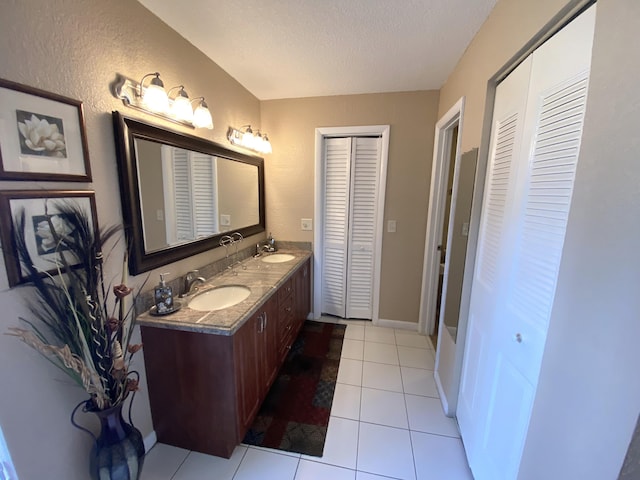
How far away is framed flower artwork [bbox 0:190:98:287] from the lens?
0.85 m

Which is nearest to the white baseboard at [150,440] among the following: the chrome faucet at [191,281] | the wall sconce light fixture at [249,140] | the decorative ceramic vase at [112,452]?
the decorative ceramic vase at [112,452]

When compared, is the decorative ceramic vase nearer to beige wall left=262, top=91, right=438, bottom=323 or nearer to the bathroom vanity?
the bathroom vanity

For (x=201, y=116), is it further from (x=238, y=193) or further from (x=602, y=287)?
(x=602, y=287)

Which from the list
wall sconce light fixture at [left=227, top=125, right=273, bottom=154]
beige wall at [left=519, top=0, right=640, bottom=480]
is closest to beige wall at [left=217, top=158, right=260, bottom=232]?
wall sconce light fixture at [left=227, top=125, right=273, bottom=154]

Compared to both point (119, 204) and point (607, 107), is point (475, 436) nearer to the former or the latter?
point (607, 107)

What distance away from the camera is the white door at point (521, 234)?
2.71 feet

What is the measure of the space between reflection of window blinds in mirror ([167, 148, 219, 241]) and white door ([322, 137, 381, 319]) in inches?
49.1

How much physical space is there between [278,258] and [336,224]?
0.75m

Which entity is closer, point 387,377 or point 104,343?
point 104,343

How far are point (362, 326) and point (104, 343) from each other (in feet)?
7.82

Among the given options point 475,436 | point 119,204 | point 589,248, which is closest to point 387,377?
point 475,436

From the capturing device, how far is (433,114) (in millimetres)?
2436

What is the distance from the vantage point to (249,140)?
2.32 m

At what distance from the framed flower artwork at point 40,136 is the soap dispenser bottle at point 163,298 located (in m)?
0.64
